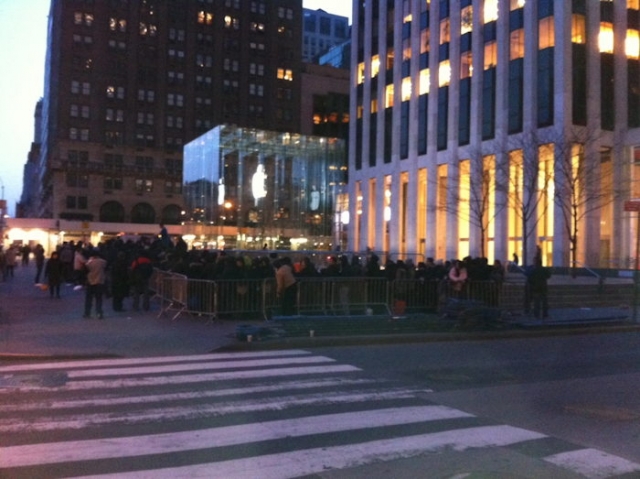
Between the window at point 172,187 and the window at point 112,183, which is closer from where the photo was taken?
the window at point 112,183

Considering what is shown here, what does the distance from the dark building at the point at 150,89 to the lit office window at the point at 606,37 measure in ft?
232

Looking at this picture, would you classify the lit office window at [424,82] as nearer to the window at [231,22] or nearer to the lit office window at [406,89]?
the lit office window at [406,89]

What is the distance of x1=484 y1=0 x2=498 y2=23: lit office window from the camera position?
45.2m

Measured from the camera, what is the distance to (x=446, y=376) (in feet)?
37.9

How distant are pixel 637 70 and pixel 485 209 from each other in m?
12.1

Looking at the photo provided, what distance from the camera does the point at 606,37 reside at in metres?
40.6

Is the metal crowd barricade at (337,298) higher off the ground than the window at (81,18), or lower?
lower

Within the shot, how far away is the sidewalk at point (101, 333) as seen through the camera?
13.6 meters

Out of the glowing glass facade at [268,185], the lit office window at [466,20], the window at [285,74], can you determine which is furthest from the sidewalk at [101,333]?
the window at [285,74]

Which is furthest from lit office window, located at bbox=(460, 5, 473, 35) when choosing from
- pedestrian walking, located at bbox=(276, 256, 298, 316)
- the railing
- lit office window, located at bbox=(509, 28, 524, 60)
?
pedestrian walking, located at bbox=(276, 256, 298, 316)

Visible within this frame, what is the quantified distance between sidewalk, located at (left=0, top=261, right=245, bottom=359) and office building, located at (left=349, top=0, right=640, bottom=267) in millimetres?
19672

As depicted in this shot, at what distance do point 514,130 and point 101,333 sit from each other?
109 feet

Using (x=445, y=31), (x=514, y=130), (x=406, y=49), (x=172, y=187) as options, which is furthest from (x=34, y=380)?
(x=172, y=187)

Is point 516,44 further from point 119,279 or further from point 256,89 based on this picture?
point 256,89
